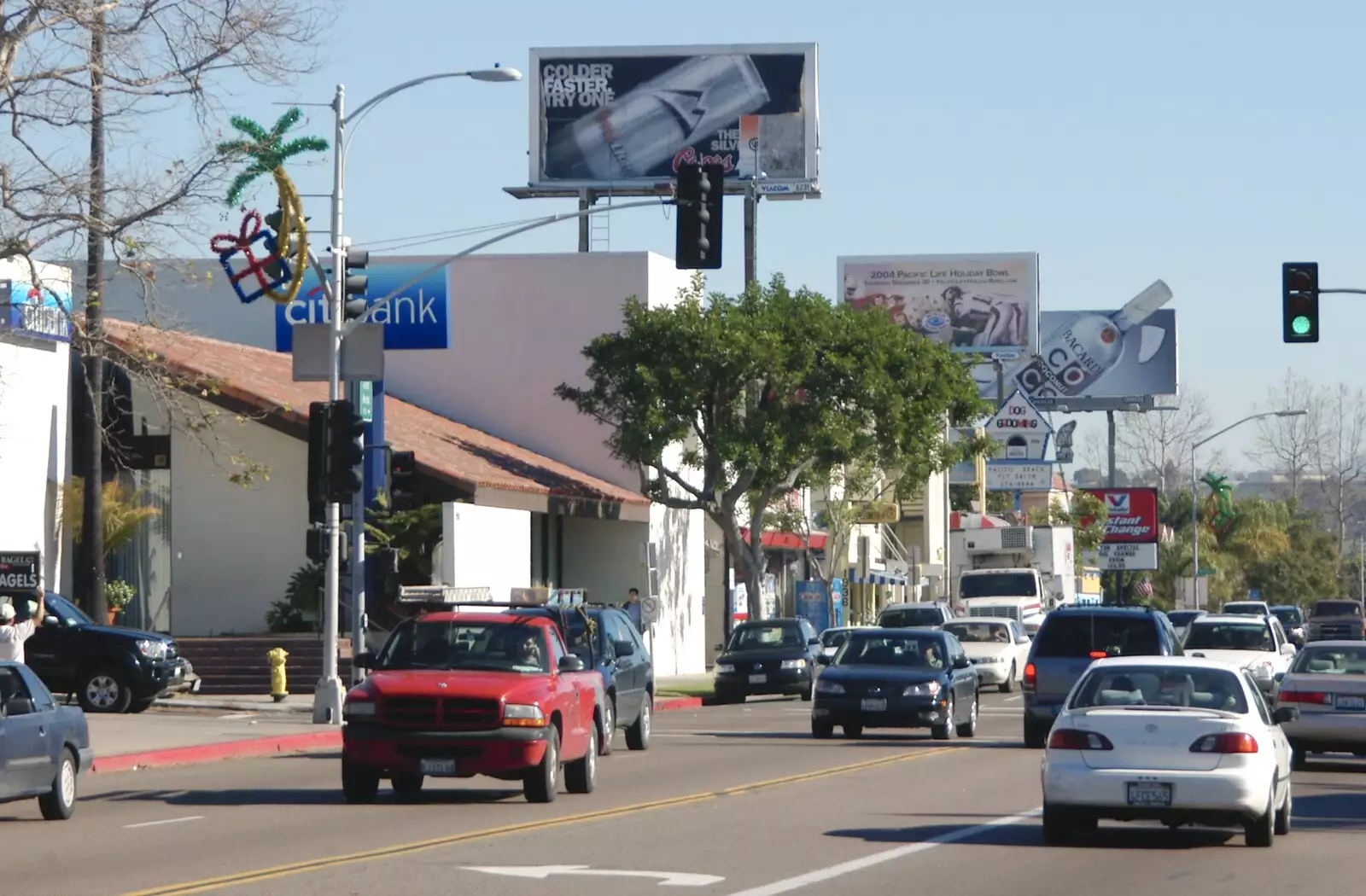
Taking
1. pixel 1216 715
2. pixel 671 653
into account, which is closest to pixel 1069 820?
pixel 1216 715

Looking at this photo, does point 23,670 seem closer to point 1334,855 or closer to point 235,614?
point 1334,855

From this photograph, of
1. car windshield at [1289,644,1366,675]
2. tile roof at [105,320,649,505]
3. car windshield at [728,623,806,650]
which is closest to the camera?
car windshield at [1289,644,1366,675]

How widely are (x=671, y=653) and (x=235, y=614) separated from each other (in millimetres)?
13990

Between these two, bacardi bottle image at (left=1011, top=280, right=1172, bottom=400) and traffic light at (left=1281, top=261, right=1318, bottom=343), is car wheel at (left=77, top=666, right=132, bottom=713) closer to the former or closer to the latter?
traffic light at (left=1281, top=261, right=1318, bottom=343)

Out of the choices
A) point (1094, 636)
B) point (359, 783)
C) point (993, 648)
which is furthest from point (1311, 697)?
point (993, 648)

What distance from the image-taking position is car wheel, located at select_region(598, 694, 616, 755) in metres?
21.6

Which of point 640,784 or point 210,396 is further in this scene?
point 210,396

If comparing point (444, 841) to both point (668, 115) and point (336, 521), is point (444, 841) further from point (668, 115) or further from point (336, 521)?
point (668, 115)

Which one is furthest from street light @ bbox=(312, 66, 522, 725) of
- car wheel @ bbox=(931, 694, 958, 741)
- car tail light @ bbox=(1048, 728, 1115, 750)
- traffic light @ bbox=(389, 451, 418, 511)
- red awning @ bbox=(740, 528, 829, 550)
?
red awning @ bbox=(740, 528, 829, 550)

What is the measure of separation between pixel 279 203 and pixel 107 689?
27.1ft

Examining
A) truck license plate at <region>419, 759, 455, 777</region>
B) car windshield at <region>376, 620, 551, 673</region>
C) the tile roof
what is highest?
the tile roof

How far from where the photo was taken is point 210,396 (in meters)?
39.9

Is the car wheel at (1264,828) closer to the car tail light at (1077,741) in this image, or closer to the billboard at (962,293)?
the car tail light at (1077,741)

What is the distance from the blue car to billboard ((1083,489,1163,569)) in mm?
59180
